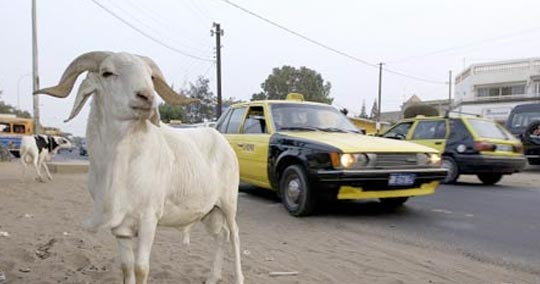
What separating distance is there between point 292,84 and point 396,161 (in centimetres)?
4051

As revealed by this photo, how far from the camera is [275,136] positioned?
7359 millimetres

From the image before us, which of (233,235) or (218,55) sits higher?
(218,55)

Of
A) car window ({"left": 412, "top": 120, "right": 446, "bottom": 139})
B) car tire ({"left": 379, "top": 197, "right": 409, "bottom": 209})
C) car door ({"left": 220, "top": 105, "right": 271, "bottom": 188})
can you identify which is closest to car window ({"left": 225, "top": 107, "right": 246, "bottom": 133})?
car door ({"left": 220, "top": 105, "right": 271, "bottom": 188})

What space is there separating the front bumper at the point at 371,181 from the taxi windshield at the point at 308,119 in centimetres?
140

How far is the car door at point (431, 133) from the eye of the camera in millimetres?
11294

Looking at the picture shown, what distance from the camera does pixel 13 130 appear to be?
31797 mm

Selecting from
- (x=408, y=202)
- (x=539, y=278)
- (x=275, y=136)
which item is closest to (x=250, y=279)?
(x=539, y=278)

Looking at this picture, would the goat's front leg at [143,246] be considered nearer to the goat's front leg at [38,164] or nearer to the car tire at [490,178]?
the goat's front leg at [38,164]

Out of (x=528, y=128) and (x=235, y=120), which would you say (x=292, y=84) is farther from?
(x=235, y=120)

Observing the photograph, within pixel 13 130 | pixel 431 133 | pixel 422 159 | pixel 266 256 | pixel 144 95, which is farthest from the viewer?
pixel 13 130

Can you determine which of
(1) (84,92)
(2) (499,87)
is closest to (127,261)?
(1) (84,92)

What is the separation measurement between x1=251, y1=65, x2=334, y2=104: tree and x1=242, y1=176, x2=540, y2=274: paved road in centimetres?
3757

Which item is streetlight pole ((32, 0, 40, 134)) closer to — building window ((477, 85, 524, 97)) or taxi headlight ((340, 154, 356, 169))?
taxi headlight ((340, 154, 356, 169))

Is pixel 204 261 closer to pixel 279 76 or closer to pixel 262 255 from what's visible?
pixel 262 255
